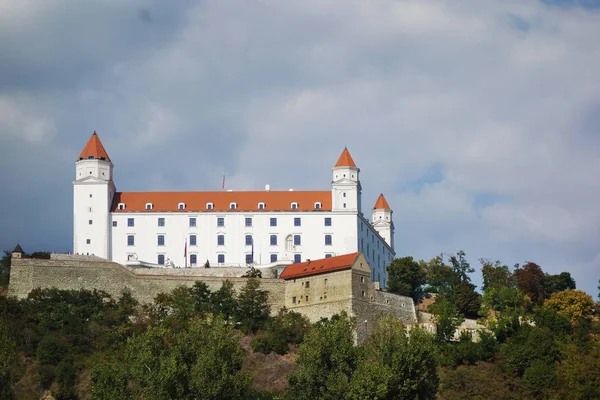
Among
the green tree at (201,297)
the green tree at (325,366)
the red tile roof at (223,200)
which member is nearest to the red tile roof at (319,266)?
the green tree at (201,297)

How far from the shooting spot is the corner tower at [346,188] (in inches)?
3285

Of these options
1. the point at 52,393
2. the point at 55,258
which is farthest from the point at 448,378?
the point at 55,258

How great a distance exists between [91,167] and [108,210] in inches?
131

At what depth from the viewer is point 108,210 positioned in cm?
8356

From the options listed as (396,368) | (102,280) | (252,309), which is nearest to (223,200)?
(102,280)

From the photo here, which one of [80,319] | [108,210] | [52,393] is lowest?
[52,393]

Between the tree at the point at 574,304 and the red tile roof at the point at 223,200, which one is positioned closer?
the tree at the point at 574,304

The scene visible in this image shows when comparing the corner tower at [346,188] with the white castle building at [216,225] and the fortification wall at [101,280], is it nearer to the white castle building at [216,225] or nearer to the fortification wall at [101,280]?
the white castle building at [216,225]

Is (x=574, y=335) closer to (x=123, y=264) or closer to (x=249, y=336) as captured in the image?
(x=249, y=336)

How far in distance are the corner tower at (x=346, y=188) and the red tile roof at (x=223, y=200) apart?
858mm

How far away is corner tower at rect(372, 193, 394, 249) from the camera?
92.6 metres

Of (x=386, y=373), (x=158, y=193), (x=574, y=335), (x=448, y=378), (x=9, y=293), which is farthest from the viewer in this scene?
(x=158, y=193)

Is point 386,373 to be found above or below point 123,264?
below

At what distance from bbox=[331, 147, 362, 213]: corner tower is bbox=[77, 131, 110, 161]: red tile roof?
16011mm
